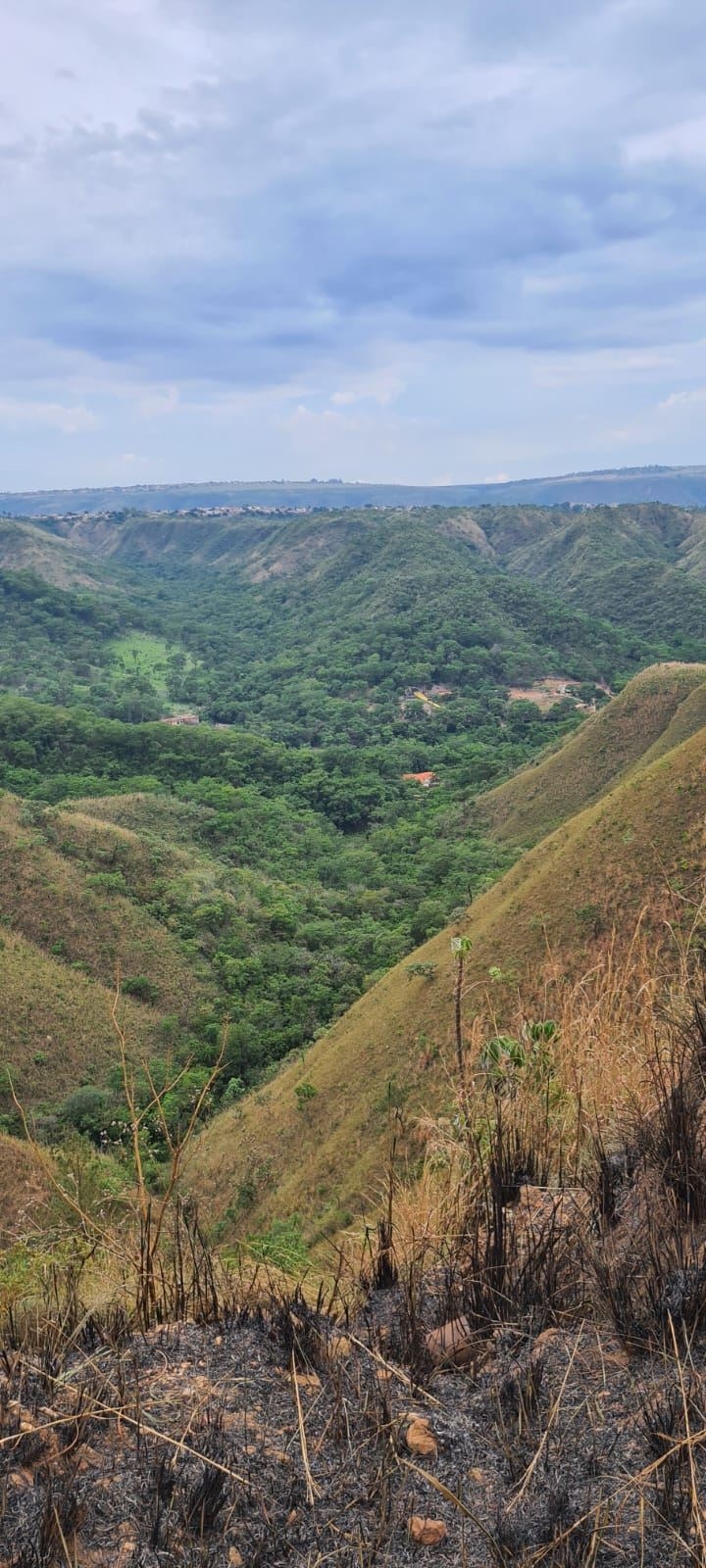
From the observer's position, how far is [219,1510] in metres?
2.05

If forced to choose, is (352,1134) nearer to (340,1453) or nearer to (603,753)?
(340,1453)

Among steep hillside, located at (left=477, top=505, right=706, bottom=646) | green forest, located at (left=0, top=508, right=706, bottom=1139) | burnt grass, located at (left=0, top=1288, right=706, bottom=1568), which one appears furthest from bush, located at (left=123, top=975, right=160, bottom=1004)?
steep hillside, located at (left=477, top=505, right=706, bottom=646)

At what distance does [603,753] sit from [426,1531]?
48.0m

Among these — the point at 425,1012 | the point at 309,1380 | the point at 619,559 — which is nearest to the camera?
the point at 309,1380

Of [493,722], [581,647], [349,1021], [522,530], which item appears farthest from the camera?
[522,530]

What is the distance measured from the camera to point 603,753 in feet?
156

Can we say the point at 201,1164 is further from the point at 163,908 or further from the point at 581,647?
the point at 581,647

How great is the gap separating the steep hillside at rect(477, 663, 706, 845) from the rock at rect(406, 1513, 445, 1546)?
42.7 meters

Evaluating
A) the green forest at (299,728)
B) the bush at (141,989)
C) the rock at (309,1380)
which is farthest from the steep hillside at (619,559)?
the rock at (309,1380)

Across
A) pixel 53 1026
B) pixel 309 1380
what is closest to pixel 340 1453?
pixel 309 1380

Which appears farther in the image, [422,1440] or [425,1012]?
[425,1012]

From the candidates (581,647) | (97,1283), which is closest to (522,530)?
(581,647)

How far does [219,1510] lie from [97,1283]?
1.33m

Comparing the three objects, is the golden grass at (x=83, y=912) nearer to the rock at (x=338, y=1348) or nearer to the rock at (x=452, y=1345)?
the rock at (x=338, y=1348)
